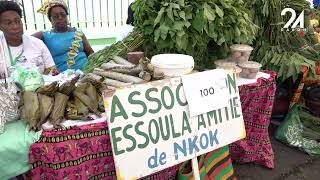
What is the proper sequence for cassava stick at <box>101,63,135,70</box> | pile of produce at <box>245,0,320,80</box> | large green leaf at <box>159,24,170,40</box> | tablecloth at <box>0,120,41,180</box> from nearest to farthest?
tablecloth at <box>0,120,41,180</box> → cassava stick at <box>101,63,135,70</box> → large green leaf at <box>159,24,170,40</box> → pile of produce at <box>245,0,320,80</box>

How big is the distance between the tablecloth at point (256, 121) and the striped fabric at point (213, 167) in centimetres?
48

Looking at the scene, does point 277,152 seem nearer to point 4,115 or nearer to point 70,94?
point 70,94

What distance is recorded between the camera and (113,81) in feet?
6.50

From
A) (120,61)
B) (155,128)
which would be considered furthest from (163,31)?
(155,128)

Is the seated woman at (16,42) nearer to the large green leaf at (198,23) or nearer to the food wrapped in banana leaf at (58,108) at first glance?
the food wrapped in banana leaf at (58,108)

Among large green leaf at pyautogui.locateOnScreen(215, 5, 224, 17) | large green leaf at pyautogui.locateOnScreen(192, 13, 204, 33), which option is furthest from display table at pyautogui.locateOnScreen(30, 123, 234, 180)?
large green leaf at pyautogui.locateOnScreen(215, 5, 224, 17)

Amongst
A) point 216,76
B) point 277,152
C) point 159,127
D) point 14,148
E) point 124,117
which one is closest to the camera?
point 14,148

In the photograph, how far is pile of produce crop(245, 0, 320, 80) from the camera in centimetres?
317

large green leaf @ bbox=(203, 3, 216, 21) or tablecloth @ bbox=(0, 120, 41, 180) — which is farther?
large green leaf @ bbox=(203, 3, 216, 21)

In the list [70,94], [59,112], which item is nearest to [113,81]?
[70,94]

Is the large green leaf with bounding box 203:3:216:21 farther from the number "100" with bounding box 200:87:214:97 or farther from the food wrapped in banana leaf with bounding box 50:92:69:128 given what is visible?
the food wrapped in banana leaf with bounding box 50:92:69:128

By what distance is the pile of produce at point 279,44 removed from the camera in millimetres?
3168

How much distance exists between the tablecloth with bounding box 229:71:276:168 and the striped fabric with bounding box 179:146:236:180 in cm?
48

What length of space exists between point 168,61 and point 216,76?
1.07 feet
